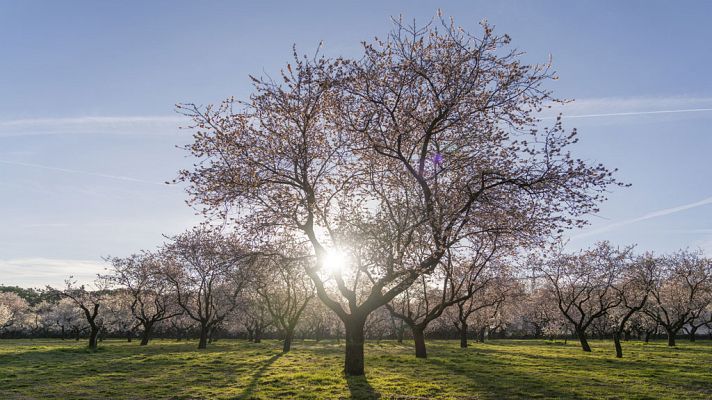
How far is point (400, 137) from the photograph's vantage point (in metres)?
20.6

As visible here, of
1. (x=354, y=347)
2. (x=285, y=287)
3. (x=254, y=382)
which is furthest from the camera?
(x=285, y=287)

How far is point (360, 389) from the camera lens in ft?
63.5

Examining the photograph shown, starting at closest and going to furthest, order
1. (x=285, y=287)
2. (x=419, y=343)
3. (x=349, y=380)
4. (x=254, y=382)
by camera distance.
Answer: (x=349, y=380), (x=254, y=382), (x=419, y=343), (x=285, y=287)

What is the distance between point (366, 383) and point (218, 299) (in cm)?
6056

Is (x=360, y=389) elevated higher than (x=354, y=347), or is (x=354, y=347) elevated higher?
(x=354, y=347)

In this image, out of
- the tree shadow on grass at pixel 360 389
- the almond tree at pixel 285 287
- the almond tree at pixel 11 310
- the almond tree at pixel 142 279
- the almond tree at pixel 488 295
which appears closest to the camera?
the tree shadow on grass at pixel 360 389

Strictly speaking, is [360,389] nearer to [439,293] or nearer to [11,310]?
[439,293]

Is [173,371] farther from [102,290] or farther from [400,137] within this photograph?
[102,290]

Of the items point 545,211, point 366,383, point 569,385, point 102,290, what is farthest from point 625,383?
point 102,290

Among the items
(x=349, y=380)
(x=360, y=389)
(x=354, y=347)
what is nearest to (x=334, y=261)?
(x=354, y=347)

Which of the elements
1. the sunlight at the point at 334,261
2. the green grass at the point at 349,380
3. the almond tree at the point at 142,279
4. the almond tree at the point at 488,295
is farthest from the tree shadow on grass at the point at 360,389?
the almond tree at the point at 142,279

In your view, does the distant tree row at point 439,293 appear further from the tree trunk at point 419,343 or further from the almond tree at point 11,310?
the almond tree at point 11,310

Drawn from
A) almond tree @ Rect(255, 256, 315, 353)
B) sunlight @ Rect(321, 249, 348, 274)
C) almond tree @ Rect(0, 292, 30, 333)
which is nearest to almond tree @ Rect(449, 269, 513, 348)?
almond tree @ Rect(255, 256, 315, 353)

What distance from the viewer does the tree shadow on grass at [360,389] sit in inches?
701
